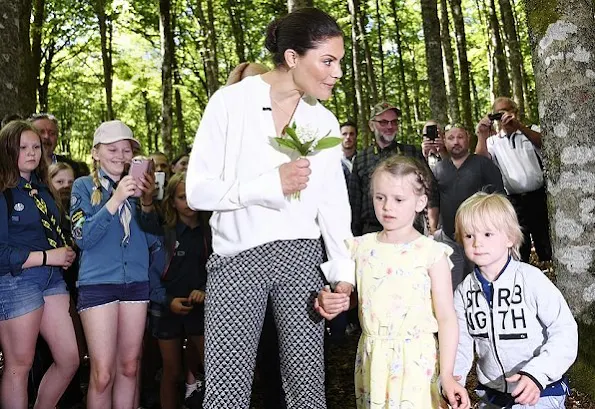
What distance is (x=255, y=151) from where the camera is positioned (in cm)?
268

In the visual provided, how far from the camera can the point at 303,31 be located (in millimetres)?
2672

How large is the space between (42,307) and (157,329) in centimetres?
98

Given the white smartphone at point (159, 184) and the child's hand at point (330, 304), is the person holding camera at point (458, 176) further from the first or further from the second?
the child's hand at point (330, 304)

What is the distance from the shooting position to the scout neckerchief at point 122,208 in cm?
414

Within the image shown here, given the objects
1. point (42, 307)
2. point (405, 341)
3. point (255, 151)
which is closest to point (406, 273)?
point (405, 341)

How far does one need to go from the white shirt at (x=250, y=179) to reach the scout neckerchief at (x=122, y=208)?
160cm

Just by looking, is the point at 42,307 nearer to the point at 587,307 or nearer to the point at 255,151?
the point at 255,151

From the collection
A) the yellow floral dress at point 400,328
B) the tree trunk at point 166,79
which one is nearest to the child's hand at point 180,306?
the yellow floral dress at point 400,328

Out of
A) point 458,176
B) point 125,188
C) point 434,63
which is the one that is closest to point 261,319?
point 125,188

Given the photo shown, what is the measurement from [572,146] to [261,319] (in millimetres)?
2799

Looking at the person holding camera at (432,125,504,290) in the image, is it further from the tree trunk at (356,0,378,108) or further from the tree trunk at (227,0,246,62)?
the tree trunk at (227,0,246,62)

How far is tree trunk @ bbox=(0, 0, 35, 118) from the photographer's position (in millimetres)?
5699

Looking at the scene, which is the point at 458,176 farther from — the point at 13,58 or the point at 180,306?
the point at 13,58

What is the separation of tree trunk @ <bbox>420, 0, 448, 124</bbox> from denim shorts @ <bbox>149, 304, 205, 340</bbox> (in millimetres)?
6813
